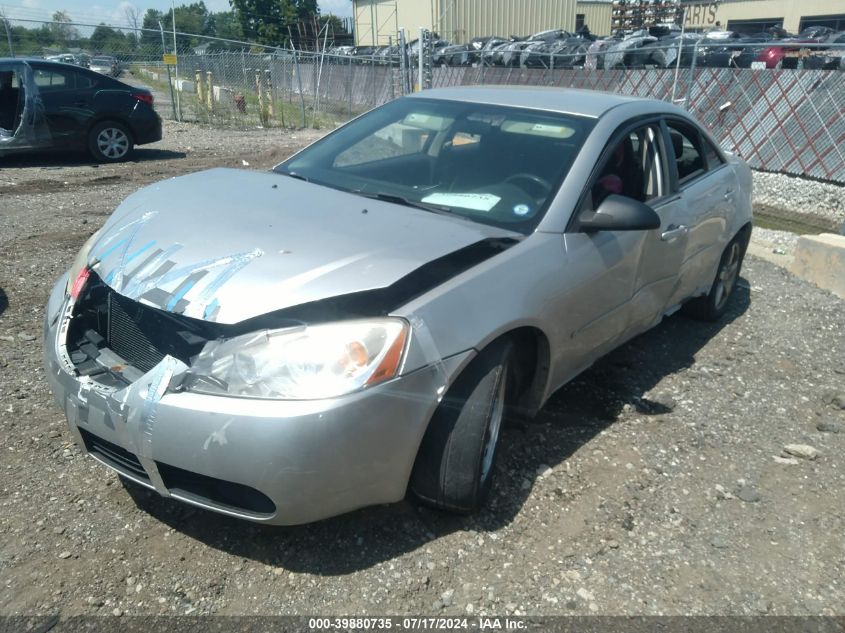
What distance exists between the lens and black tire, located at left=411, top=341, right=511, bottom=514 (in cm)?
265

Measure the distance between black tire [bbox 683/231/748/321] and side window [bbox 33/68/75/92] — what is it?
9341mm

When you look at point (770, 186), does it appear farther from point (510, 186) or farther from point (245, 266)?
point (245, 266)

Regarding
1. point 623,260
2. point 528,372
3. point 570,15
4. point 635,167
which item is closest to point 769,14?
point 570,15

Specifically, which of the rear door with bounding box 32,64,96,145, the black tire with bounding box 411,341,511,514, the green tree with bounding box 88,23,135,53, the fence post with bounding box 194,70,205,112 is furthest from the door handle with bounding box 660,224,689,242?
the green tree with bounding box 88,23,135,53

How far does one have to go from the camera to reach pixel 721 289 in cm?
530

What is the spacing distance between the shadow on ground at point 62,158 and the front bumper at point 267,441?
9495 mm

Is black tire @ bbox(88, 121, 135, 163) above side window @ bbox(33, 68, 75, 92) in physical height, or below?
below

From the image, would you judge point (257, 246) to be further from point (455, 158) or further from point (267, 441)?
point (455, 158)

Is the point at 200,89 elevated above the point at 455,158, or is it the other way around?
the point at 455,158

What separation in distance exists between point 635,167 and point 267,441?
8.61 ft

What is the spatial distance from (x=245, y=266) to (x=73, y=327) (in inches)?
32.1

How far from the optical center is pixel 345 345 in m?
2.39

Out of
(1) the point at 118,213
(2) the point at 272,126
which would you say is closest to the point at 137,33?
(2) the point at 272,126

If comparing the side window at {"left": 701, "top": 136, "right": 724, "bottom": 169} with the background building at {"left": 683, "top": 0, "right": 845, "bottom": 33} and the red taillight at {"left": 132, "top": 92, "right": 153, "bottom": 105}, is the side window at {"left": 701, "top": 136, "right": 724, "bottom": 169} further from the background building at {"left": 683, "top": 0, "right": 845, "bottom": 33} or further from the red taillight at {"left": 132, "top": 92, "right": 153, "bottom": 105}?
the background building at {"left": 683, "top": 0, "right": 845, "bottom": 33}
